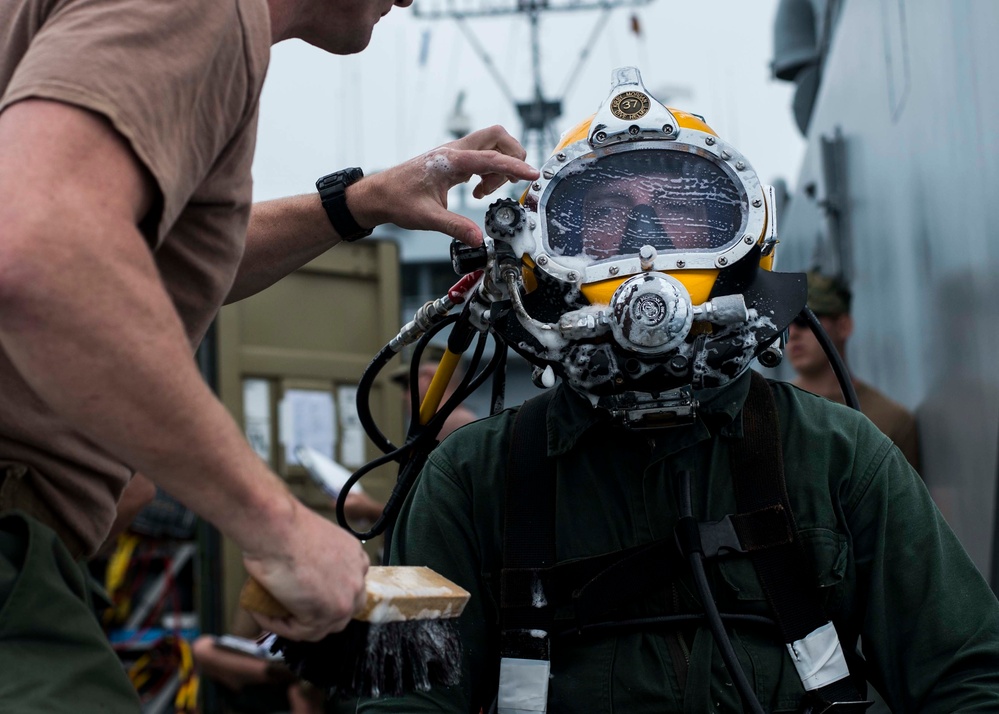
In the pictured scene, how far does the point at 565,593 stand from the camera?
216 centimetres

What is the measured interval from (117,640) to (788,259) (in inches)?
246

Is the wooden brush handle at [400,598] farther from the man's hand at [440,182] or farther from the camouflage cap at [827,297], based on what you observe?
the camouflage cap at [827,297]

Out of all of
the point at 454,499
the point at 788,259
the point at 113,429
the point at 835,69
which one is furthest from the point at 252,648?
the point at 788,259

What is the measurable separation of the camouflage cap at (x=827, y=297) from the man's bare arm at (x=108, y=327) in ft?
14.0

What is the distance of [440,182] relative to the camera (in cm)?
239

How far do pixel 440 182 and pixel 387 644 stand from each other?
1.04 metres

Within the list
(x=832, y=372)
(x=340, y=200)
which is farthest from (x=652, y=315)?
(x=832, y=372)

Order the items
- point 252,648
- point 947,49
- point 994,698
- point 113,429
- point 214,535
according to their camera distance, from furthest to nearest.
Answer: point 214,535, point 252,648, point 947,49, point 994,698, point 113,429

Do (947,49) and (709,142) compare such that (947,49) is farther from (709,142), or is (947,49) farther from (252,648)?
(252,648)

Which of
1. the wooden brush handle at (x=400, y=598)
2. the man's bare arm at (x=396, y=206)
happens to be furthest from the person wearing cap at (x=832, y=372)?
the wooden brush handle at (x=400, y=598)

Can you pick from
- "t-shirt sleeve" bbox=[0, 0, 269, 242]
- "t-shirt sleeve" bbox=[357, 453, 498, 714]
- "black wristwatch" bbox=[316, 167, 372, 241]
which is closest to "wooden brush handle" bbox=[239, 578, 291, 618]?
"t-shirt sleeve" bbox=[0, 0, 269, 242]

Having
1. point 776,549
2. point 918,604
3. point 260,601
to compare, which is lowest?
point 918,604

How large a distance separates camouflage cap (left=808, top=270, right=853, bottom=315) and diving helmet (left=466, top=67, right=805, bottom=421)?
3143 millimetres

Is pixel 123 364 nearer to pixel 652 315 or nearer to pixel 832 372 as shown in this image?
pixel 652 315
